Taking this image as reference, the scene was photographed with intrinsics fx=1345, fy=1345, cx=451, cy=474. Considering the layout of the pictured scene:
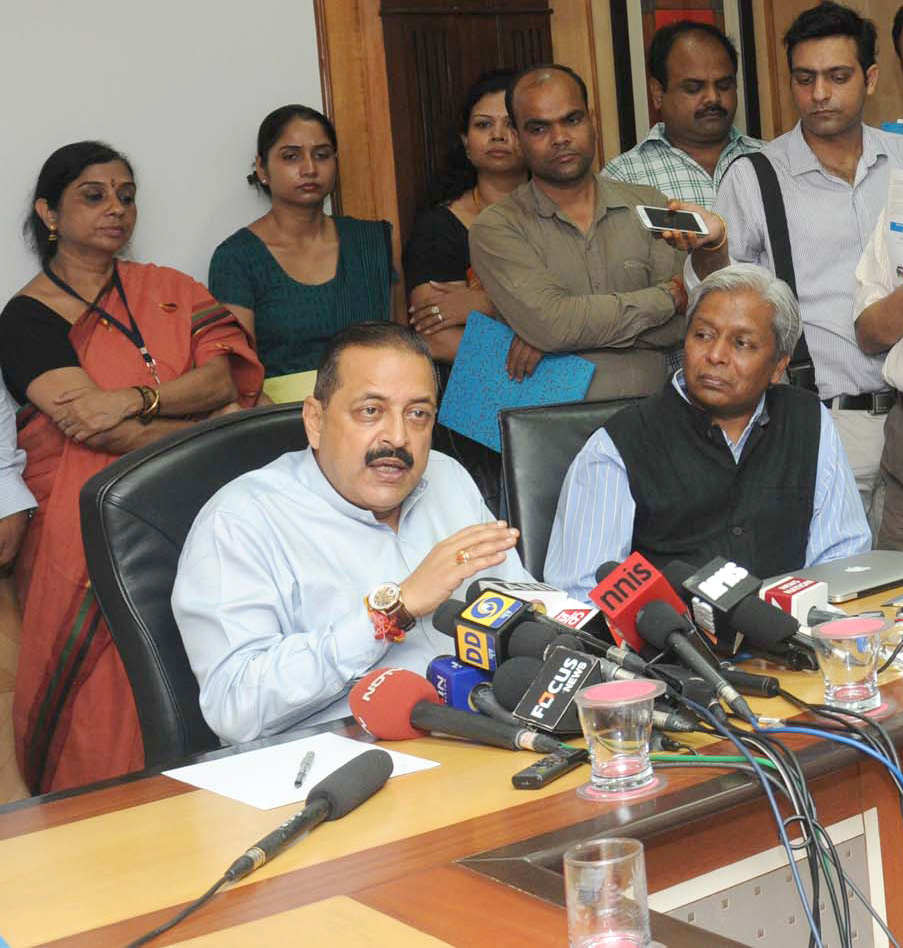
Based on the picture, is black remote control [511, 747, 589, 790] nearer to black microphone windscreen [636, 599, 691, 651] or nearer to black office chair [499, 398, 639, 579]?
black microphone windscreen [636, 599, 691, 651]

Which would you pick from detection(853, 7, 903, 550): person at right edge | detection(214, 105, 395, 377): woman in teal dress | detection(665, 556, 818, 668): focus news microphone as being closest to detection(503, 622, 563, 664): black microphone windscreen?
detection(665, 556, 818, 668): focus news microphone

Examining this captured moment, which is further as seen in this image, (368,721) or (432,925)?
(368,721)

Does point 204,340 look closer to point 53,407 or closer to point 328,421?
point 53,407

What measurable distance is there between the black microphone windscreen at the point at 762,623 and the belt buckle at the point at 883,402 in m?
1.76

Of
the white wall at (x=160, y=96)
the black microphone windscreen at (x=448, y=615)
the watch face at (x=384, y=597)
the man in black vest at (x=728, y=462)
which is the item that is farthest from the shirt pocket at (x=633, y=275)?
the black microphone windscreen at (x=448, y=615)

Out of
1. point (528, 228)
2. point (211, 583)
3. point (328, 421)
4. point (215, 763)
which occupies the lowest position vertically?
point (215, 763)

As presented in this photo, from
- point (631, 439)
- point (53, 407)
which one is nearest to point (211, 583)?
point (631, 439)

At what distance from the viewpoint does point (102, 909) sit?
1.12 meters

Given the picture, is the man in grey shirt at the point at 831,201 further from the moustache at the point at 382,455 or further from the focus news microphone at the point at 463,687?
the focus news microphone at the point at 463,687

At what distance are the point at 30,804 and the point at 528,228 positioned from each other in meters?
2.14

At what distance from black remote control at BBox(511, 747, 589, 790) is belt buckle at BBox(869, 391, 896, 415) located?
204cm

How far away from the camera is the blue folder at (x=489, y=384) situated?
10.4 ft

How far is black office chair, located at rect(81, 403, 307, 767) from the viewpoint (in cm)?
179

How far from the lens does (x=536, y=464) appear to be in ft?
8.35
